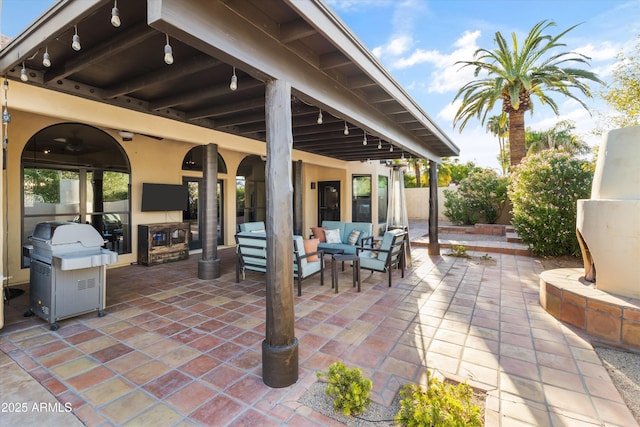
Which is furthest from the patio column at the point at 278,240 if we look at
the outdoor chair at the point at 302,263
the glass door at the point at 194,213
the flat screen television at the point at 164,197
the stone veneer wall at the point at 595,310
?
the glass door at the point at 194,213

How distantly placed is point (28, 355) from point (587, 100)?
13.1 m

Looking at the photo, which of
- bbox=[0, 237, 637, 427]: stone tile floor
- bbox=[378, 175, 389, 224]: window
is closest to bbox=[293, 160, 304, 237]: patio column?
bbox=[378, 175, 389, 224]: window

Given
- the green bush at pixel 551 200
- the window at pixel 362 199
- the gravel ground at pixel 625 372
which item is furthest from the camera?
the window at pixel 362 199

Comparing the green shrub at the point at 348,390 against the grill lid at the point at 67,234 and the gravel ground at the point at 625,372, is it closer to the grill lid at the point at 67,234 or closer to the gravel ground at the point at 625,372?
the gravel ground at the point at 625,372

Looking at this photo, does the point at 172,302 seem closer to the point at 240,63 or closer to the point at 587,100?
the point at 240,63

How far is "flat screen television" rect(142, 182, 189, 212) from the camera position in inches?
249

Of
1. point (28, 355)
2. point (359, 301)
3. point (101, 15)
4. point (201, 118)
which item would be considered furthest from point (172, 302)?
point (101, 15)

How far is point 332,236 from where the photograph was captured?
6742 millimetres

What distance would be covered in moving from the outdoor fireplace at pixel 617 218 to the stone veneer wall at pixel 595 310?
217 mm

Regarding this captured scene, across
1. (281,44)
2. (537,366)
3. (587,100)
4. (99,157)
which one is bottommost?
(537,366)

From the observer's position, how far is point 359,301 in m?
4.16

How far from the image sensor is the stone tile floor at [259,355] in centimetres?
197

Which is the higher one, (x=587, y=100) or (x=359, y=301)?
(x=587, y=100)

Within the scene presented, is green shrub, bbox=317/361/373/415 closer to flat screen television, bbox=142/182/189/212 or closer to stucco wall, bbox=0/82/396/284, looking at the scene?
stucco wall, bbox=0/82/396/284
